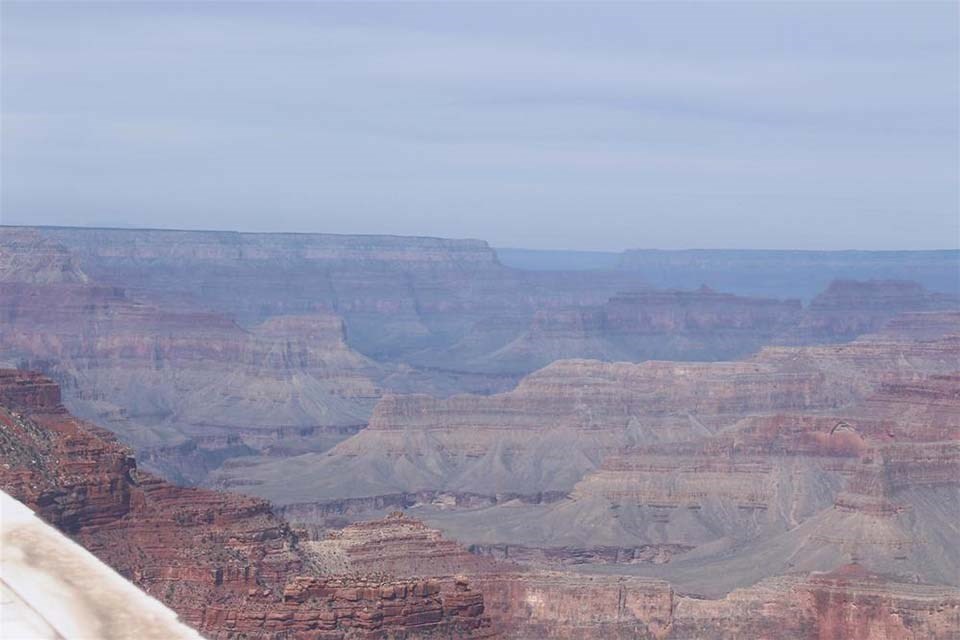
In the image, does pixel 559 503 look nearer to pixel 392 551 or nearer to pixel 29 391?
pixel 392 551

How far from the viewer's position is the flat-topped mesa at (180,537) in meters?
42.8

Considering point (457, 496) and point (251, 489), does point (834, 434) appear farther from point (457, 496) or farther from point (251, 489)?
point (251, 489)

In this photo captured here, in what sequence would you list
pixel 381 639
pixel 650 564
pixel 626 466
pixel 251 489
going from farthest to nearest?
1. pixel 251 489
2. pixel 626 466
3. pixel 650 564
4. pixel 381 639

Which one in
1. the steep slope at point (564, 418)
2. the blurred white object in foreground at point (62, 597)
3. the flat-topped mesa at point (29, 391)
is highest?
the blurred white object in foreground at point (62, 597)

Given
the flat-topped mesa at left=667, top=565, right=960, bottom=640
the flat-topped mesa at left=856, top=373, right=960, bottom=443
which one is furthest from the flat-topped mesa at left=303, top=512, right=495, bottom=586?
the flat-topped mesa at left=856, top=373, right=960, bottom=443

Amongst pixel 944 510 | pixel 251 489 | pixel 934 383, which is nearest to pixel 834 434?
pixel 934 383

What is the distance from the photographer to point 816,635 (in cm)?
8662

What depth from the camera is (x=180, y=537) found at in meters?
62.6

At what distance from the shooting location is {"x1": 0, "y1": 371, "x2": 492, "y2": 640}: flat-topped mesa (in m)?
42.8

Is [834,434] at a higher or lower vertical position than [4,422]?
lower

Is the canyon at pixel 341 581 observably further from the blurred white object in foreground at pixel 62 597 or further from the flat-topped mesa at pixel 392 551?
the blurred white object in foreground at pixel 62 597

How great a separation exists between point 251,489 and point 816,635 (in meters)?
73.9

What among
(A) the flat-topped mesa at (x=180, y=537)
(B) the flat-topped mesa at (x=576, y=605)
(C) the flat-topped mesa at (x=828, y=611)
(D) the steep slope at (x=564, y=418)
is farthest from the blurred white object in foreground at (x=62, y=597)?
(D) the steep slope at (x=564, y=418)

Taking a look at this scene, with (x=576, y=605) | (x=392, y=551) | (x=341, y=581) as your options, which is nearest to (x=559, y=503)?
(x=576, y=605)
